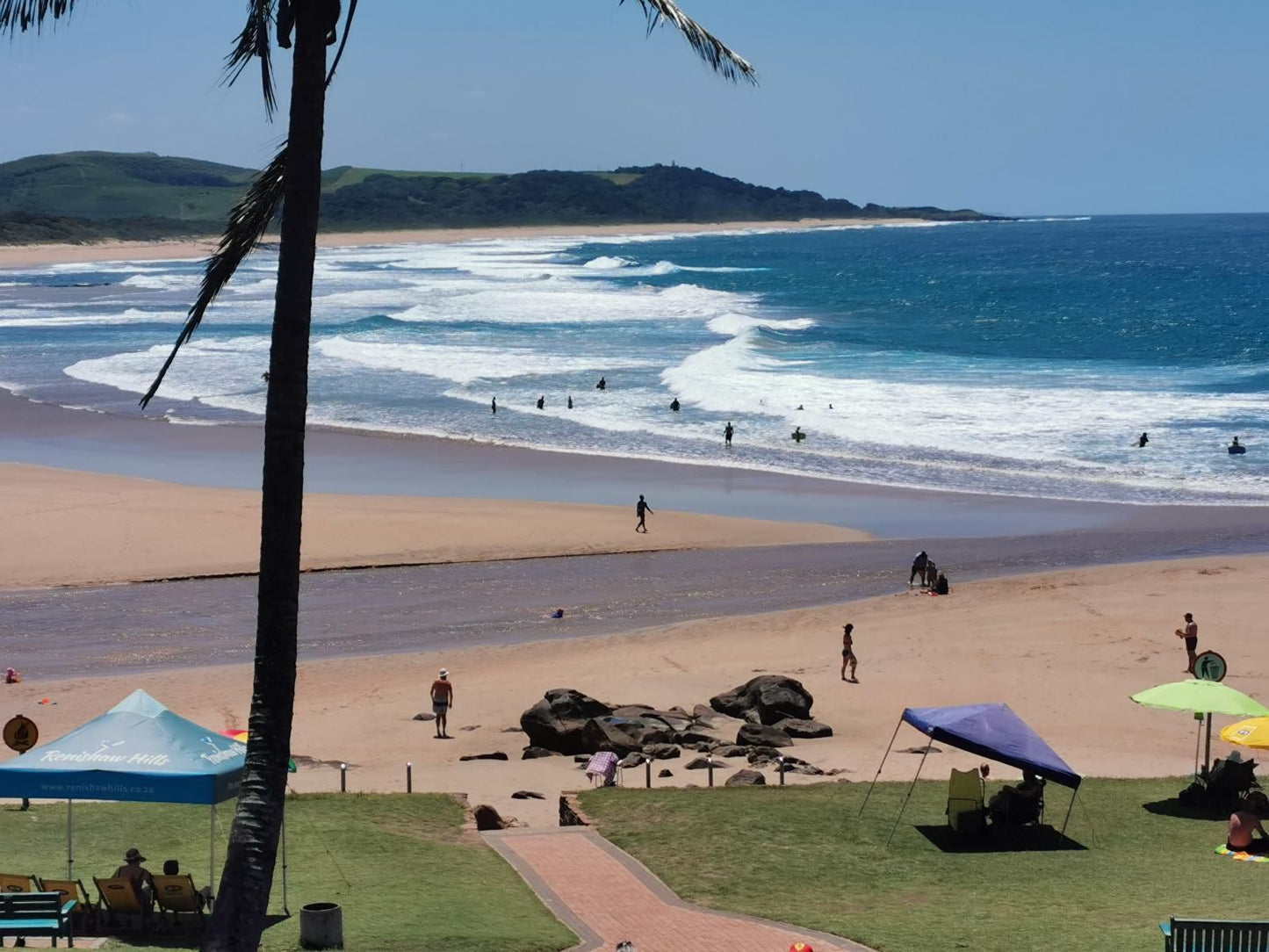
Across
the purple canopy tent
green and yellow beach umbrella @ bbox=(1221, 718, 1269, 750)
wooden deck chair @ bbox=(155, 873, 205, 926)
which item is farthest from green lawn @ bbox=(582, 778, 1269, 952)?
wooden deck chair @ bbox=(155, 873, 205, 926)

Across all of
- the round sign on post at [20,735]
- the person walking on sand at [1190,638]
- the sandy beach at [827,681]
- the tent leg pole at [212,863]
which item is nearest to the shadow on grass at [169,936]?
the tent leg pole at [212,863]

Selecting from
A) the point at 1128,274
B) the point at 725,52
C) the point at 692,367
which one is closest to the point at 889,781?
the point at 725,52

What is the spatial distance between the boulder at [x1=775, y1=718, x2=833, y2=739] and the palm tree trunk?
13258mm

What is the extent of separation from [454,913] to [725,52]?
717cm

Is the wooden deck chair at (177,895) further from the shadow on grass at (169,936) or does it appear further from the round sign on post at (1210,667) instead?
the round sign on post at (1210,667)

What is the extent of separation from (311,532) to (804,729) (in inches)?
580

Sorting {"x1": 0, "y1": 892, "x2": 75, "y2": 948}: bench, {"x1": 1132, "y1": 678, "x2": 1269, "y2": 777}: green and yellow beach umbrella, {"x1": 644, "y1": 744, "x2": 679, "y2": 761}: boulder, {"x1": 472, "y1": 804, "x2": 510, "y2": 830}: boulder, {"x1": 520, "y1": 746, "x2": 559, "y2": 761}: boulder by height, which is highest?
{"x1": 1132, "y1": 678, "x2": 1269, "y2": 777}: green and yellow beach umbrella

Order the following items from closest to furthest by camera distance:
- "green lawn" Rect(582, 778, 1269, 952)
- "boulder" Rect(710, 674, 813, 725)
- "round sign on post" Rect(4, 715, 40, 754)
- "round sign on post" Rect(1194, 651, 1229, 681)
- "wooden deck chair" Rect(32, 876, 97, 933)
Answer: "wooden deck chair" Rect(32, 876, 97, 933), "green lawn" Rect(582, 778, 1269, 952), "round sign on post" Rect(4, 715, 40, 754), "round sign on post" Rect(1194, 651, 1229, 681), "boulder" Rect(710, 674, 813, 725)

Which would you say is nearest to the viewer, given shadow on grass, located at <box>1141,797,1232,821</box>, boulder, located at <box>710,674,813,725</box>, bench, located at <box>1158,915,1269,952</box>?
bench, located at <box>1158,915,1269,952</box>

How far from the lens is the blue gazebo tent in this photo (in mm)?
11555

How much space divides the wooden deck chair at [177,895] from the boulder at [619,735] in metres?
8.01

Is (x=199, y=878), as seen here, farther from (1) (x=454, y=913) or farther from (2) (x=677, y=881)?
(2) (x=677, y=881)

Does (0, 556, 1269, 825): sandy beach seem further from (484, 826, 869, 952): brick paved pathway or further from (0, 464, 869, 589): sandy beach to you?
(0, 464, 869, 589): sandy beach

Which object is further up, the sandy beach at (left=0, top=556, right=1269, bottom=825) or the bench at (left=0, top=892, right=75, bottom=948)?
the bench at (left=0, top=892, right=75, bottom=948)
